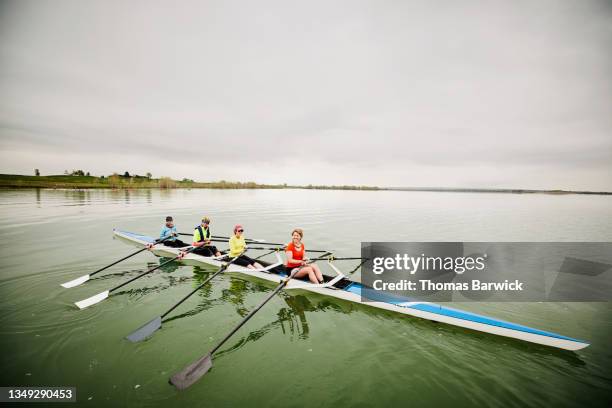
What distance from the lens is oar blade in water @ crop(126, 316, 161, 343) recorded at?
5336 mm

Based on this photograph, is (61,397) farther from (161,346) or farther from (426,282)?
(426,282)

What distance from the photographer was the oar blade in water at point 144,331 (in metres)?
5.34

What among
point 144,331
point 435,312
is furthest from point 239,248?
point 435,312

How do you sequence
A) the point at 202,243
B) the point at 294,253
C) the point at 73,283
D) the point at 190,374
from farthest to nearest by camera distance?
the point at 202,243
the point at 294,253
the point at 73,283
the point at 190,374

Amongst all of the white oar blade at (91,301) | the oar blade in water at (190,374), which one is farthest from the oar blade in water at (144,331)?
the white oar blade at (91,301)

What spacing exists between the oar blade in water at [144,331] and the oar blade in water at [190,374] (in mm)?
1885

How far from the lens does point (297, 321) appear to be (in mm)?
6555

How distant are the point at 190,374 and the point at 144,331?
2134mm

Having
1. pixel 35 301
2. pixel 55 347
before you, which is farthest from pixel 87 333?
pixel 35 301

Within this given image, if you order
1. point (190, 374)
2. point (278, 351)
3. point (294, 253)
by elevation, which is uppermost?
point (294, 253)

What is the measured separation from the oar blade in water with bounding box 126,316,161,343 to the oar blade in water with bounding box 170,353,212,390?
1.89 meters

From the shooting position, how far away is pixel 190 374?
423 centimetres

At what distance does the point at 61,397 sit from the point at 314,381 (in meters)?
4.31

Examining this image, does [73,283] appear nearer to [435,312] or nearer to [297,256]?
[297,256]
